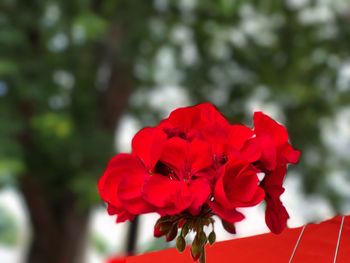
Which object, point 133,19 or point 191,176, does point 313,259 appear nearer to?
point 191,176

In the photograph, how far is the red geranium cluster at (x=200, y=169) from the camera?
2.18ft

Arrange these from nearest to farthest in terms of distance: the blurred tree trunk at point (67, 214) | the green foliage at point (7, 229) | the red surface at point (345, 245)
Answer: the red surface at point (345, 245) → the blurred tree trunk at point (67, 214) → the green foliage at point (7, 229)

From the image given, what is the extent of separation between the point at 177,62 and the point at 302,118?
0.87 metres

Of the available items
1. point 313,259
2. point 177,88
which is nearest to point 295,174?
point 177,88

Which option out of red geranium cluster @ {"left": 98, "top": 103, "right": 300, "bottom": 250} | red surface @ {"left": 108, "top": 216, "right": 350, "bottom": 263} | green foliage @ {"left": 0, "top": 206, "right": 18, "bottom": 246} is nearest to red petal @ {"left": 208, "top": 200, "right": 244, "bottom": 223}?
red geranium cluster @ {"left": 98, "top": 103, "right": 300, "bottom": 250}

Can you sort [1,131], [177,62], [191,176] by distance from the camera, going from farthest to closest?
[177,62] → [1,131] → [191,176]

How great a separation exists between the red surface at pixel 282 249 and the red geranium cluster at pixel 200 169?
15 centimetres

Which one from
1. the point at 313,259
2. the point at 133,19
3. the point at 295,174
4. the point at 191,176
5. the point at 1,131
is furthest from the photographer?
the point at 295,174

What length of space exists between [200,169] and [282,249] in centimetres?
26

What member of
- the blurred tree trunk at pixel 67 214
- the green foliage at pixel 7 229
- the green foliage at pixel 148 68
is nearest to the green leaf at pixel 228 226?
the green foliage at pixel 148 68

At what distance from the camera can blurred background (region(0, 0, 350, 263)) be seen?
4.03 m

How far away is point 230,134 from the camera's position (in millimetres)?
694

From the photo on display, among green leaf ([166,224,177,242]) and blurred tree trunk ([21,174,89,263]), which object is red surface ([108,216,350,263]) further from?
blurred tree trunk ([21,174,89,263])

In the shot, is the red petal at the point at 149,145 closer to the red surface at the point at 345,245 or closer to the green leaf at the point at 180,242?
the green leaf at the point at 180,242
